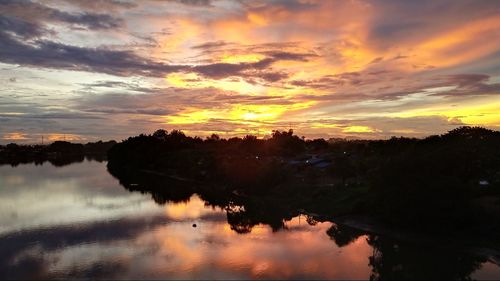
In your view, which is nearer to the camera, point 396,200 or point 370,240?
point 370,240

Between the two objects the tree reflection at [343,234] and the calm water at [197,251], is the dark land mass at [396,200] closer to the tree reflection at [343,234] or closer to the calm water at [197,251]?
the tree reflection at [343,234]

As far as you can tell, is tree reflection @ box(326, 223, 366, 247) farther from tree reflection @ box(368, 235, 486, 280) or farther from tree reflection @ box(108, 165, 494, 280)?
tree reflection @ box(368, 235, 486, 280)

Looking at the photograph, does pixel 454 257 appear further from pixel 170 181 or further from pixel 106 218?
pixel 170 181

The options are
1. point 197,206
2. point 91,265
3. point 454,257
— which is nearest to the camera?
point 91,265

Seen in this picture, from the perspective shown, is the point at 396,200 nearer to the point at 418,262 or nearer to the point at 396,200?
the point at 396,200

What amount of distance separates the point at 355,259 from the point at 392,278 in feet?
12.4

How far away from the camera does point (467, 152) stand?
44.8 meters

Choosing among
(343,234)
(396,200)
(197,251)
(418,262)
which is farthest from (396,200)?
(197,251)

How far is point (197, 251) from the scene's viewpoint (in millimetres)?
32594

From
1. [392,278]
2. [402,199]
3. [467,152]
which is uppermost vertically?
[467,152]

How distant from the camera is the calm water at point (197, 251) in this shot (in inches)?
1093

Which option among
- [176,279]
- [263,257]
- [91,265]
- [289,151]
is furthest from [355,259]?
[289,151]

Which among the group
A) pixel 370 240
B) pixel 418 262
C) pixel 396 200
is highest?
pixel 396 200

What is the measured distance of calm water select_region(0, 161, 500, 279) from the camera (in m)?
27.8
